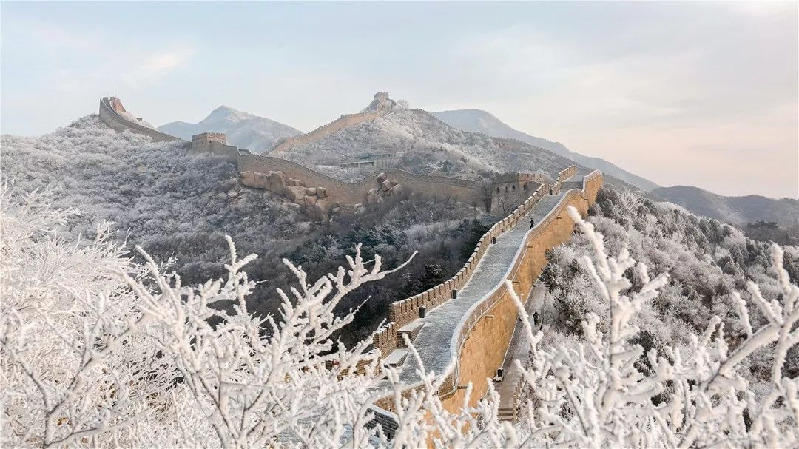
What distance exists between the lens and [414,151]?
166 feet

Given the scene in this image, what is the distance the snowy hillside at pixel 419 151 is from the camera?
1800 inches

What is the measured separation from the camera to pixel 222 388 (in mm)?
3289

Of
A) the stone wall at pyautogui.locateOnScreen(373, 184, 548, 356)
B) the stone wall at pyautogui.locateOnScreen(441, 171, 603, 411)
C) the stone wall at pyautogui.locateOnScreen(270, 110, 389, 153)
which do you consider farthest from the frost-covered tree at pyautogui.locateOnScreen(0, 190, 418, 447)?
the stone wall at pyautogui.locateOnScreen(270, 110, 389, 153)

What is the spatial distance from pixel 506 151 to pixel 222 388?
6265 centimetres

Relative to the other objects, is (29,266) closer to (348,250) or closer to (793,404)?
(793,404)

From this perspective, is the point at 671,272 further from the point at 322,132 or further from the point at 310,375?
the point at 322,132

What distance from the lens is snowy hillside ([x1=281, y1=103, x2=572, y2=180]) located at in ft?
150

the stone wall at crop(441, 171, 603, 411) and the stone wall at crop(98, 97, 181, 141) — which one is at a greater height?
the stone wall at crop(98, 97, 181, 141)

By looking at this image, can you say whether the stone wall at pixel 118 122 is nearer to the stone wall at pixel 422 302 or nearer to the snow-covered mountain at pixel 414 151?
the snow-covered mountain at pixel 414 151

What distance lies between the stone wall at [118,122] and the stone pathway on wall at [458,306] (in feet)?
104

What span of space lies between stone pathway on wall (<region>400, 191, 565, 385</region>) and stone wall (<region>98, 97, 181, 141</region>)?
1249 inches

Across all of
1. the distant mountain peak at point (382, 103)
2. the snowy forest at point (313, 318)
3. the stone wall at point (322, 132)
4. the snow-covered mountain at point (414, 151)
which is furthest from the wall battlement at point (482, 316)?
the distant mountain peak at point (382, 103)

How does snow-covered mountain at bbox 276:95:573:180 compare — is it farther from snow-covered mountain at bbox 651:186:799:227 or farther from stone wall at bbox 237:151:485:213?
snow-covered mountain at bbox 651:186:799:227

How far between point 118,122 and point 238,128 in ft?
230
